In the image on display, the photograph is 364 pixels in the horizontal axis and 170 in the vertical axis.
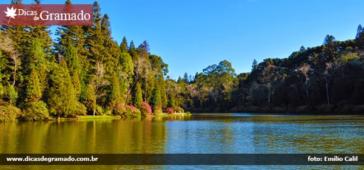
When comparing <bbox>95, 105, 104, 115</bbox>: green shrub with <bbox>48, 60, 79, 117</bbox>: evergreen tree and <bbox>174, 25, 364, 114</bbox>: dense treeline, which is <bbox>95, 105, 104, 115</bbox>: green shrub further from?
<bbox>174, 25, 364, 114</bbox>: dense treeline

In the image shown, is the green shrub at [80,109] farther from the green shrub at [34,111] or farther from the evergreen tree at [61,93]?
the green shrub at [34,111]

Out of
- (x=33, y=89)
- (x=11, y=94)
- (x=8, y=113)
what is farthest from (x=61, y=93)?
(x=8, y=113)

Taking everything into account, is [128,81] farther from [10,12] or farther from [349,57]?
[349,57]

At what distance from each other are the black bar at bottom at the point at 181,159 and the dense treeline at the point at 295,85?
70.0 m

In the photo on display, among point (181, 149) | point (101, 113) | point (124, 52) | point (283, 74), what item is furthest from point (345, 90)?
point (181, 149)

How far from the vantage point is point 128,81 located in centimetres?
8762

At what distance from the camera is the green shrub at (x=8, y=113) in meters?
52.2

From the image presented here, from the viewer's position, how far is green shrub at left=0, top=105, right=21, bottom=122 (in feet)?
171

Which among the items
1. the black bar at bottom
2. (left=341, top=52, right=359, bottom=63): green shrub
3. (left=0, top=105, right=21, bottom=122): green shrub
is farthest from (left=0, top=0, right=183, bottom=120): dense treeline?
(left=341, top=52, right=359, bottom=63): green shrub

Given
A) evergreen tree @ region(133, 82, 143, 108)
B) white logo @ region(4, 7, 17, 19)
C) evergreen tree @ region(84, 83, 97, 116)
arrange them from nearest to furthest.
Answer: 1. white logo @ region(4, 7, 17, 19)
2. evergreen tree @ region(84, 83, 97, 116)
3. evergreen tree @ region(133, 82, 143, 108)

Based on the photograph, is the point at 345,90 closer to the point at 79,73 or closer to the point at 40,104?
the point at 79,73

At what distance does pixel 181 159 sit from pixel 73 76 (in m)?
47.1

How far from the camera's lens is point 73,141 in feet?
96.5

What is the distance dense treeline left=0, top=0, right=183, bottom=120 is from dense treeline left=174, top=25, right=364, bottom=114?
3510cm
